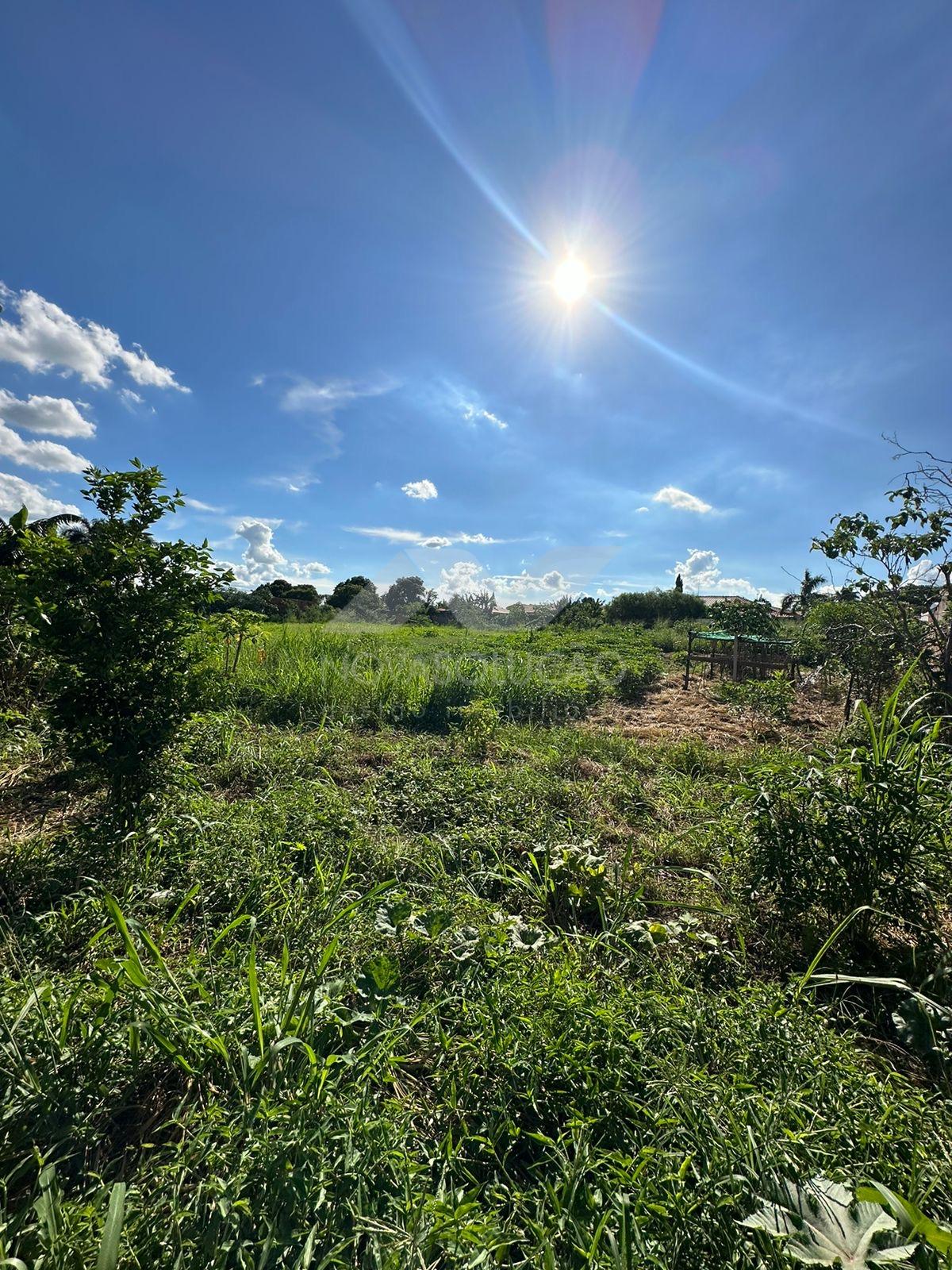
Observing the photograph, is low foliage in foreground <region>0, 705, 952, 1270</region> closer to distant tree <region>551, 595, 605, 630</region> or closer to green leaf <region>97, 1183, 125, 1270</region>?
green leaf <region>97, 1183, 125, 1270</region>

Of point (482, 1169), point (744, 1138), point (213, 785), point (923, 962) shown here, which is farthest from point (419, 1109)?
point (213, 785)

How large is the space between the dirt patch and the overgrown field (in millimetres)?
2661

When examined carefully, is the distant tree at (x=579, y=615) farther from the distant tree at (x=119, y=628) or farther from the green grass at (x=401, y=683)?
the distant tree at (x=119, y=628)

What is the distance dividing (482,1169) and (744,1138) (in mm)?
652

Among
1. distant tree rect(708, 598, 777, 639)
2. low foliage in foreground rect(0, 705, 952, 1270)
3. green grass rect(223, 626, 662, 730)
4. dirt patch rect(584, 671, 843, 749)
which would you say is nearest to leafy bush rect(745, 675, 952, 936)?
low foliage in foreground rect(0, 705, 952, 1270)

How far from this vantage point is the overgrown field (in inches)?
39.5

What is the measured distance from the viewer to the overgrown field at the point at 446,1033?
1004mm

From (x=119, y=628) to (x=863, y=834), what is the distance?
340cm

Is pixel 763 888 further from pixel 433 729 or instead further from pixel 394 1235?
pixel 433 729

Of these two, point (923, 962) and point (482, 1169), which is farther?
point (923, 962)

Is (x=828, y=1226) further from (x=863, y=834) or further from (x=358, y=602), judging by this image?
(x=358, y=602)

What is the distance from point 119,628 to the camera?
236 cm

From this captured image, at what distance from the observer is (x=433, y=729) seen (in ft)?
17.6

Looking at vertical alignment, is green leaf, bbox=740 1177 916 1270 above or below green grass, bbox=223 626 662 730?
below
